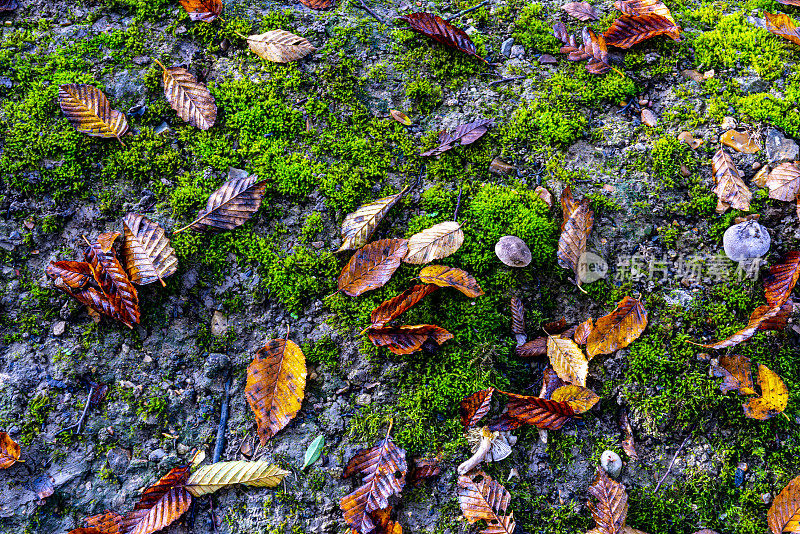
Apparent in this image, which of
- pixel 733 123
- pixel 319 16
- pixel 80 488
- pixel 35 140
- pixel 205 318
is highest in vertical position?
pixel 319 16

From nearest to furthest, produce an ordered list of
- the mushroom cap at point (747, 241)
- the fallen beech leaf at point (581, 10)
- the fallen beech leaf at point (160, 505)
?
the fallen beech leaf at point (160, 505), the mushroom cap at point (747, 241), the fallen beech leaf at point (581, 10)

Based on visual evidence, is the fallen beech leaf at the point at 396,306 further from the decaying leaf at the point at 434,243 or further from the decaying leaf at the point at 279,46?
the decaying leaf at the point at 279,46

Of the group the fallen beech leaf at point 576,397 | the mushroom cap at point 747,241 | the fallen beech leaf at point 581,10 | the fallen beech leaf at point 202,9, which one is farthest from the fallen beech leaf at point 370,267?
the fallen beech leaf at point 581,10

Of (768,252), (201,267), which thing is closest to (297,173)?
(201,267)

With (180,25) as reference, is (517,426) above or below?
below

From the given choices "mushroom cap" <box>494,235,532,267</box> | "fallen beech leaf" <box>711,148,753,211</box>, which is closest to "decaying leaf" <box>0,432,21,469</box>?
"mushroom cap" <box>494,235,532,267</box>

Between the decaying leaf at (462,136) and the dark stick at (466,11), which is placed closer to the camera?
the decaying leaf at (462,136)

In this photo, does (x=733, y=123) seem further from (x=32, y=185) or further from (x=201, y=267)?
(x=32, y=185)
